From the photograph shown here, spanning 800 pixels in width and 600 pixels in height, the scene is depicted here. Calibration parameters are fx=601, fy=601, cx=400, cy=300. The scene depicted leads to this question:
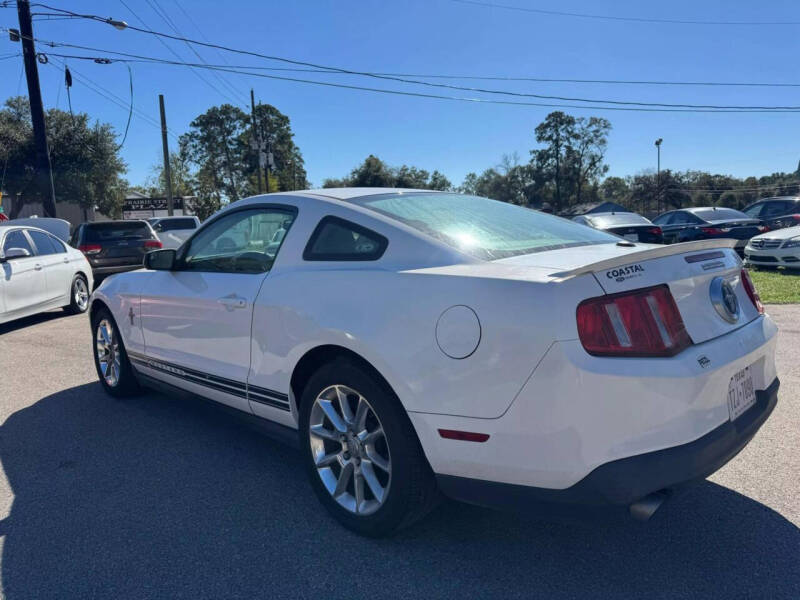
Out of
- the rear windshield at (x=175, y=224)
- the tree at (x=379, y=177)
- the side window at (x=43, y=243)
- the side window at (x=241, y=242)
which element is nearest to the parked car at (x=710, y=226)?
the side window at (x=241, y=242)

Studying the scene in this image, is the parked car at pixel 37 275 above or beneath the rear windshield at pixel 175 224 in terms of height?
beneath

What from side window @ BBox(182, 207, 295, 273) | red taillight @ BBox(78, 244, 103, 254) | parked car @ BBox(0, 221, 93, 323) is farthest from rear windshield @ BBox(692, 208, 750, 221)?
side window @ BBox(182, 207, 295, 273)

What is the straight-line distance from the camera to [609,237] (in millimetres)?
3432

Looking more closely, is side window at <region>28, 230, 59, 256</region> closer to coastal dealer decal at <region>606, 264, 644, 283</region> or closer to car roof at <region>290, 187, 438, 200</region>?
car roof at <region>290, 187, 438, 200</region>

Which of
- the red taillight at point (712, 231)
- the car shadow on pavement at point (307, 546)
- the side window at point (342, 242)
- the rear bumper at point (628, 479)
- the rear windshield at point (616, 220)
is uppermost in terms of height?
the side window at point (342, 242)

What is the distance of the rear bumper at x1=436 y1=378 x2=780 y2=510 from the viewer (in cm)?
207

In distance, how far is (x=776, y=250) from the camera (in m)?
11.6

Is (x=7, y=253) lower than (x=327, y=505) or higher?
higher

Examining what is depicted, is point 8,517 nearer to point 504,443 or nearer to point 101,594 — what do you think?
point 101,594

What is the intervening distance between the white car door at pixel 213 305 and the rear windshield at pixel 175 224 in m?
17.0

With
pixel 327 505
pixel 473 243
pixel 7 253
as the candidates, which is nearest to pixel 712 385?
pixel 473 243

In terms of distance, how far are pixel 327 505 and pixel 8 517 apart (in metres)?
1.64

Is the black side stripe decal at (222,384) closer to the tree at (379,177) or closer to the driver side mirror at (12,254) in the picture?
the driver side mirror at (12,254)

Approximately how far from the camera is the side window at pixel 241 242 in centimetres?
337
